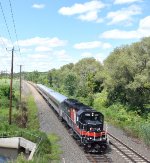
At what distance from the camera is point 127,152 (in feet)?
96.8

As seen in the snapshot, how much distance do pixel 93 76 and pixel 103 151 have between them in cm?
6080

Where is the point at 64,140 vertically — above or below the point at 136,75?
below

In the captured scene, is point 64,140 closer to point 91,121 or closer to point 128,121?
point 91,121

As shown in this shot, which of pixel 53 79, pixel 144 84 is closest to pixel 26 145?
pixel 144 84

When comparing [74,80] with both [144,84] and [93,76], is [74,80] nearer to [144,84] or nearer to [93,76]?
[93,76]

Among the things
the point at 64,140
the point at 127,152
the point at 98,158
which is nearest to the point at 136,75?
the point at 64,140

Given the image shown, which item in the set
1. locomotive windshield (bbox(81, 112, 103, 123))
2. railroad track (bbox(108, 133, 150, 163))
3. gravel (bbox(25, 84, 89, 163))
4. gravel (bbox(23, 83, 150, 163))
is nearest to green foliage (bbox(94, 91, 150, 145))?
gravel (bbox(23, 83, 150, 163))

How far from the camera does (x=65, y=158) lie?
2773cm

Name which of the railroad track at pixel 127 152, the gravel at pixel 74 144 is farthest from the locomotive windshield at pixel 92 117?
the railroad track at pixel 127 152

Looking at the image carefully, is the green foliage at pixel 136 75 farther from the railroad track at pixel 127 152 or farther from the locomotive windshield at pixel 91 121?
the locomotive windshield at pixel 91 121

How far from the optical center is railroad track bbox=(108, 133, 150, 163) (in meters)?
26.9

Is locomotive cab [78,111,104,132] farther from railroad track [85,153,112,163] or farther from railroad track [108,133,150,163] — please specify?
railroad track [108,133,150,163]

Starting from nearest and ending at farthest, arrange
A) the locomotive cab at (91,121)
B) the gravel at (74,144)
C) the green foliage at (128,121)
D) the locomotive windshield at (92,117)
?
the gravel at (74,144) → the locomotive cab at (91,121) → the locomotive windshield at (92,117) → the green foliage at (128,121)

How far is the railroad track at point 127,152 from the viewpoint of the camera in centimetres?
2686
